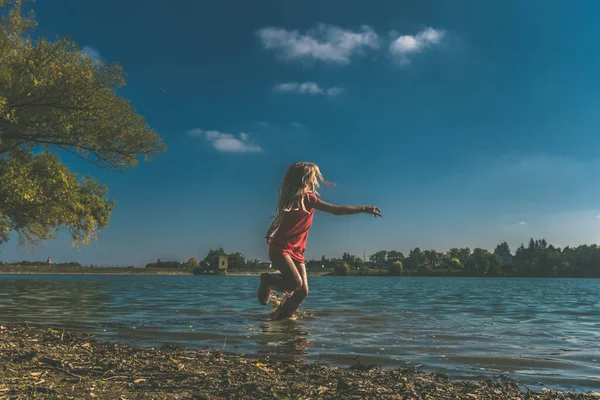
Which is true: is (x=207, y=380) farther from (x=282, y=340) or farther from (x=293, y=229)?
(x=293, y=229)

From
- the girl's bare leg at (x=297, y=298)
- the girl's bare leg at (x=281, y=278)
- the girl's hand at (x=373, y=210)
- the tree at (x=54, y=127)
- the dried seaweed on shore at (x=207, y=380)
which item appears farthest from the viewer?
the tree at (x=54, y=127)

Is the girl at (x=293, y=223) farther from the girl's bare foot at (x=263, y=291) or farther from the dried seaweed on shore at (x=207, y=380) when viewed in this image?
the dried seaweed on shore at (x=207, y=380)

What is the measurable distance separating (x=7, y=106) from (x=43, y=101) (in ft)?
4.89

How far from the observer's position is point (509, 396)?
15.8 feet

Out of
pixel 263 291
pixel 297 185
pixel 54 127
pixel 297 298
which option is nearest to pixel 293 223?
pixel 297 185

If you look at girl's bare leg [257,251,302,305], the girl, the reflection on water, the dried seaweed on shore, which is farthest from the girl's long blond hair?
the dried seaweed on shore

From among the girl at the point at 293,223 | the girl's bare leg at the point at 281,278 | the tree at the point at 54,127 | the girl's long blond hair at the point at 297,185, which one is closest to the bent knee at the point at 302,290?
the girl at the point at 293,223

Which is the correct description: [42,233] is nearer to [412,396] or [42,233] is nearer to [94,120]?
[94,120]

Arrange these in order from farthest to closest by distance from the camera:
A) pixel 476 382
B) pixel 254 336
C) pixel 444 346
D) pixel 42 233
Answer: pixel 42 233 → pixel 254 336 → pixel 444 346 → pixel 476 382

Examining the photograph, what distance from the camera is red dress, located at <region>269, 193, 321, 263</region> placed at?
8.80 m

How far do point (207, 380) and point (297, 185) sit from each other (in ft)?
14.8

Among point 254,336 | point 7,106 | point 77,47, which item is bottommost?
point 254,336

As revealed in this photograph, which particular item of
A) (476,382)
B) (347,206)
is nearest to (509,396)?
(476,382)

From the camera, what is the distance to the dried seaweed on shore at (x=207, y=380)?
4473mm
